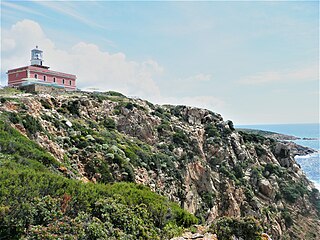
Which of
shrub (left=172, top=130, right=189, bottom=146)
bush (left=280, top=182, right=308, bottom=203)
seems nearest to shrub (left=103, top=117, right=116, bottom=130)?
shrub (left=172, top=130, right=189, bottom=146)

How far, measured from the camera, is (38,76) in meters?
33.7

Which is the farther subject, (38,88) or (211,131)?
(211,131)

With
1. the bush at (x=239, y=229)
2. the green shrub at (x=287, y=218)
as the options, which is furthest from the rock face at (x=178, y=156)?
the bush at (x=239, y=229)

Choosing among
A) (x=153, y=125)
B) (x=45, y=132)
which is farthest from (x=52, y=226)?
(x=153, y=125)

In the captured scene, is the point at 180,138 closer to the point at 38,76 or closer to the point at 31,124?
the point at 31,124

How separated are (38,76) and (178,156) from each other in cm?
1881

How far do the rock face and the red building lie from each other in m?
4.27

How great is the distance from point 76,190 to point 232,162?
26.1m

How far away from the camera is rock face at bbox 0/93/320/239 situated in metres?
20.1

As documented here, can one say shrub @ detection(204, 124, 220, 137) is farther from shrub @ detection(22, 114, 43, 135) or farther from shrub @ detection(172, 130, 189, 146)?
shrub @ detection(22, 114, 43, 135)

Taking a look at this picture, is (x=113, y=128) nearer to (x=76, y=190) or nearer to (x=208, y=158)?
(x=208, y=158)

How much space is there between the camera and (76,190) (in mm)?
10406

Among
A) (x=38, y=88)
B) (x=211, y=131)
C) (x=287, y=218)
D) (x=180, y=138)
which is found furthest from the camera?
(x=211, y=131)

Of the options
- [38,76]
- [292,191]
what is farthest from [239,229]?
[38,76]
